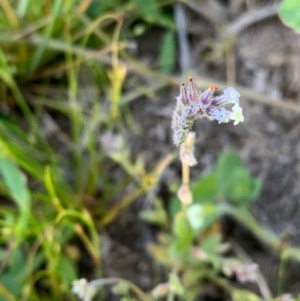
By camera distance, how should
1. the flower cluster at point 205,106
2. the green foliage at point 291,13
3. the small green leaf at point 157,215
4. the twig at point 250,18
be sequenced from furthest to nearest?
the twig at point 250,18
the small green leaf at point 157,215
the green foliage at point 291,13
the flower cluster at point 205,106

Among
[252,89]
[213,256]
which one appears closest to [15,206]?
[213,256]

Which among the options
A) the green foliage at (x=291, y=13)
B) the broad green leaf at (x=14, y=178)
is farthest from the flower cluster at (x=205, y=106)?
the broad green leaf at (x=14, y=178)

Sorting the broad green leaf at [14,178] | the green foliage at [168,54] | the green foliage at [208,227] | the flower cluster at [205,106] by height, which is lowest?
the green foliage at [208,227]

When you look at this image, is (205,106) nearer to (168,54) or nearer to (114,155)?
(114,155)

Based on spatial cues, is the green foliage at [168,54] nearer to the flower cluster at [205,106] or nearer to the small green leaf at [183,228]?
the small green leaf at [183,228]

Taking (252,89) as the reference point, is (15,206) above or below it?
below

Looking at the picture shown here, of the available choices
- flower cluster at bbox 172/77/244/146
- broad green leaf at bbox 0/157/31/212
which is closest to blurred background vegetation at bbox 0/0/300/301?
broad green leaf at bbox 0/157/31/212

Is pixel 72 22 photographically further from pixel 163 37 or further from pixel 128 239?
pixel 128 239

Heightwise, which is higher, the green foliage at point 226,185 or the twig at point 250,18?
the twig at point 250,18
